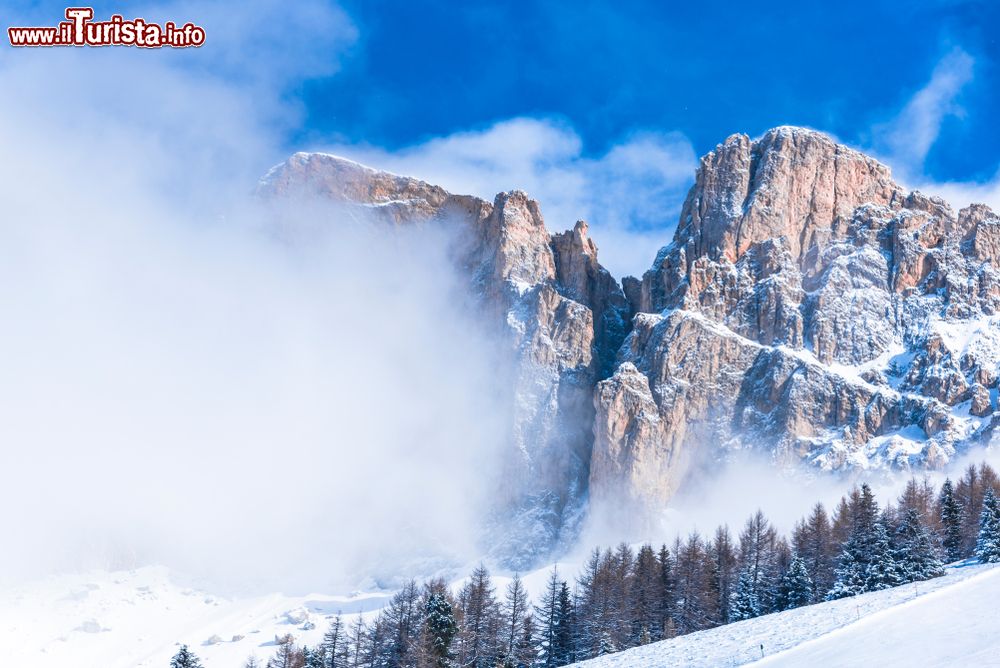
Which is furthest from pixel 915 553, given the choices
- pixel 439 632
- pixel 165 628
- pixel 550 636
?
pixel 165 628

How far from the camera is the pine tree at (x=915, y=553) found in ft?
235

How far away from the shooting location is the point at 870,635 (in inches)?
1570

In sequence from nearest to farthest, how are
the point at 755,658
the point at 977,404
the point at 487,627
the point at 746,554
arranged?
the point at 755,658, the point at 487,627, the point at 746,554, the point at 977,404

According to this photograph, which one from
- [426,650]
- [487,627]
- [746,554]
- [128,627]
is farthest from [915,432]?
[128,627]

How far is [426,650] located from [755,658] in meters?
38.6

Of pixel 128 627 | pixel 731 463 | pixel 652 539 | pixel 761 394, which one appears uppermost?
pixel 761 394

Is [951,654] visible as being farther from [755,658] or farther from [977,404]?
[977,404]

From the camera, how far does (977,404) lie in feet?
607

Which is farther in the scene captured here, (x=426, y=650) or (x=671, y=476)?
(x=671, y=476)

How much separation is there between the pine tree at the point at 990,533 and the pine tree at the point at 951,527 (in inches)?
550

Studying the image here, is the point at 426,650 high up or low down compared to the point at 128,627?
up

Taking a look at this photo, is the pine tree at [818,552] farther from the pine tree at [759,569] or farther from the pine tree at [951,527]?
the pine tree at [951,527]

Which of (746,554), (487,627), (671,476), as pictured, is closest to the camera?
(487,627)

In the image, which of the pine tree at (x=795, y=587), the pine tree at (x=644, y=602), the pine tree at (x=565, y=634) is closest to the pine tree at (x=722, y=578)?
the pine tree at (x=795, y=587)
